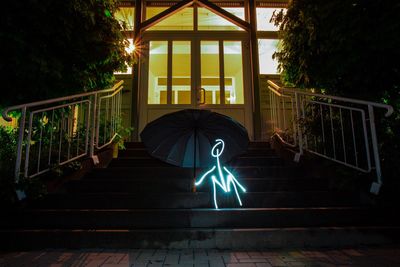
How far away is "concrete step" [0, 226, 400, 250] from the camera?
2.23 meters

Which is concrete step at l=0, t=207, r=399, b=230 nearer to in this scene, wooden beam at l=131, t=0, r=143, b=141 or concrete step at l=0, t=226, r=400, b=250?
concrete step at l=0, t=226, r=400, b=250

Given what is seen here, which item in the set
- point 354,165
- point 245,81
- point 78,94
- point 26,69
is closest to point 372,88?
point 354,165

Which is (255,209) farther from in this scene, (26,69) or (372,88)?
(26,69)

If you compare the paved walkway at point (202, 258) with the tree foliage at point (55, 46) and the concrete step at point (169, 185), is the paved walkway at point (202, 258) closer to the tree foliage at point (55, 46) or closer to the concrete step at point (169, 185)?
the concrete step at point (169, 185)

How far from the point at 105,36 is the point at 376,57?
132 inches

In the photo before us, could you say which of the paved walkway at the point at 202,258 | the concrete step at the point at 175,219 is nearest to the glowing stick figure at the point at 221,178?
the concrete step at the point at 175,219

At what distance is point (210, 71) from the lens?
5809mm

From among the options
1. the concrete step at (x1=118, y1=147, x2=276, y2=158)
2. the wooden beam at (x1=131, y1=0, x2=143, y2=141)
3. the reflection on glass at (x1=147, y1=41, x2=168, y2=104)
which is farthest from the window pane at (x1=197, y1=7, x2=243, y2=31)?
the concrete step at (x1=118, y1=147, x2=276, y2=158)

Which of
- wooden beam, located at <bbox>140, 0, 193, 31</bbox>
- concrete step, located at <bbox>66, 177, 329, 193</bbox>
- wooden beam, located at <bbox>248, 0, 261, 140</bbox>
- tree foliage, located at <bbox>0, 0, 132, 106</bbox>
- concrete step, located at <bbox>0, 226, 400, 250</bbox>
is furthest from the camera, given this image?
wooden beam, located at <bbox>140, 0, 193, 31</bbox>

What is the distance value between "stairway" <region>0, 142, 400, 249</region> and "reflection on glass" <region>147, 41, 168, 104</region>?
117 inches

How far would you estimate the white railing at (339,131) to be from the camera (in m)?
2.80

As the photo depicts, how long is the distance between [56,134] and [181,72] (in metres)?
3.11

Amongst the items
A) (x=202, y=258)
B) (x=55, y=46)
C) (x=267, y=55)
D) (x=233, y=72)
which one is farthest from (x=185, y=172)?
(x=267, y=55)

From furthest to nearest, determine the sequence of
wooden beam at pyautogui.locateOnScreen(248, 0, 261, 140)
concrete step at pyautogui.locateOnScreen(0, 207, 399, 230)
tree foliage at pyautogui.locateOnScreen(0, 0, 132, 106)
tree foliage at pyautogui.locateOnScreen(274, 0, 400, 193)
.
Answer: wooden beam at pyautogui.locateOnScreen(248, 0, 261, 140), tree foliage at pyautogui.locateOnScreen(274, 0, 400, 193), tree foliage at pyautogui.locateOnScreen(0, 0, 132, 106), concrete step at pyautogui.locateOnScreen(0, 207, 399, 230)
